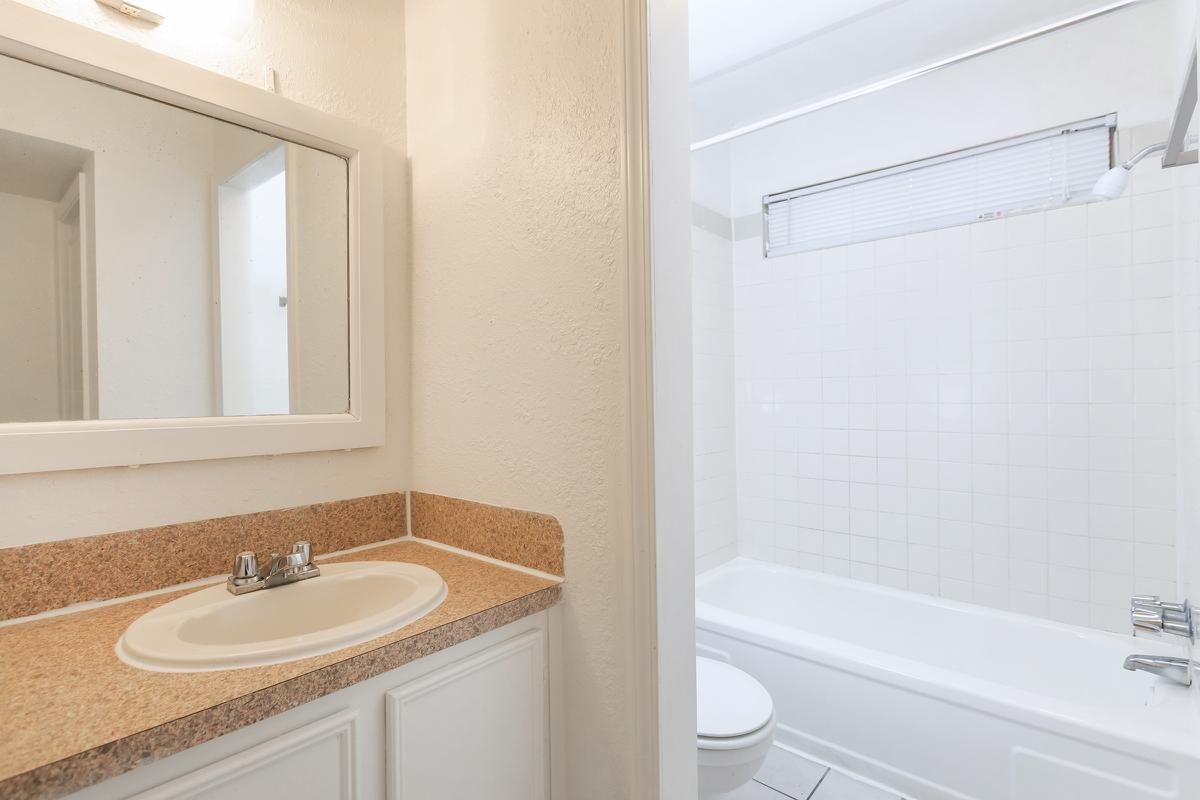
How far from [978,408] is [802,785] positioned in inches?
59.0

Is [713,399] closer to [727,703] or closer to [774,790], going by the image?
[727,703]

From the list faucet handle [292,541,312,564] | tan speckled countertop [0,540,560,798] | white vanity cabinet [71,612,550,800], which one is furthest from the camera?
faucet handle [292,541,312,564]

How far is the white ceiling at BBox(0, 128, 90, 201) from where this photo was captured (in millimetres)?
855

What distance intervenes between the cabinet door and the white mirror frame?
604 mm

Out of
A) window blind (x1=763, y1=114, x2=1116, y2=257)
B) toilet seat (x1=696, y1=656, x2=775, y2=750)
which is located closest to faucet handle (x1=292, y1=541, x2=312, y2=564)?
toilet seat (x1=696, y1=656, x2=775, y2=750)

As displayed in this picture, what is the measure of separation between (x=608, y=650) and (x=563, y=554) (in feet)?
0.62

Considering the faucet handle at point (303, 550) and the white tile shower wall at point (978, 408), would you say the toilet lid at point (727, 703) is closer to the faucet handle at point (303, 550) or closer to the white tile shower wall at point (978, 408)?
the faucet handle at point (303, 550)

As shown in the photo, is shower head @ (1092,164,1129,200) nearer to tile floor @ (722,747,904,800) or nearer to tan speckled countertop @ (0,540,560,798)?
tile floor @ (722,747,904,800)

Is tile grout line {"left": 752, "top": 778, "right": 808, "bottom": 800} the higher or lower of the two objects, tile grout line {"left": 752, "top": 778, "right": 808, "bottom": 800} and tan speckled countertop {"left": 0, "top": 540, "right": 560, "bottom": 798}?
the lower

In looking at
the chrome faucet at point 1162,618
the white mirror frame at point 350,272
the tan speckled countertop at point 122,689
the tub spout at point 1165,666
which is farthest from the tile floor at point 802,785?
the white mirror frame at point 350,272

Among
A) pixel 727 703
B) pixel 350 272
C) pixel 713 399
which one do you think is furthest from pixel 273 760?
pixel 713 399

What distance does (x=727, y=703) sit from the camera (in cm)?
149

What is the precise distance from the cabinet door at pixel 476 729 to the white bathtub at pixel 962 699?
115cm

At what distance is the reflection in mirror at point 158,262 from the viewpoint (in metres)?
0.87
